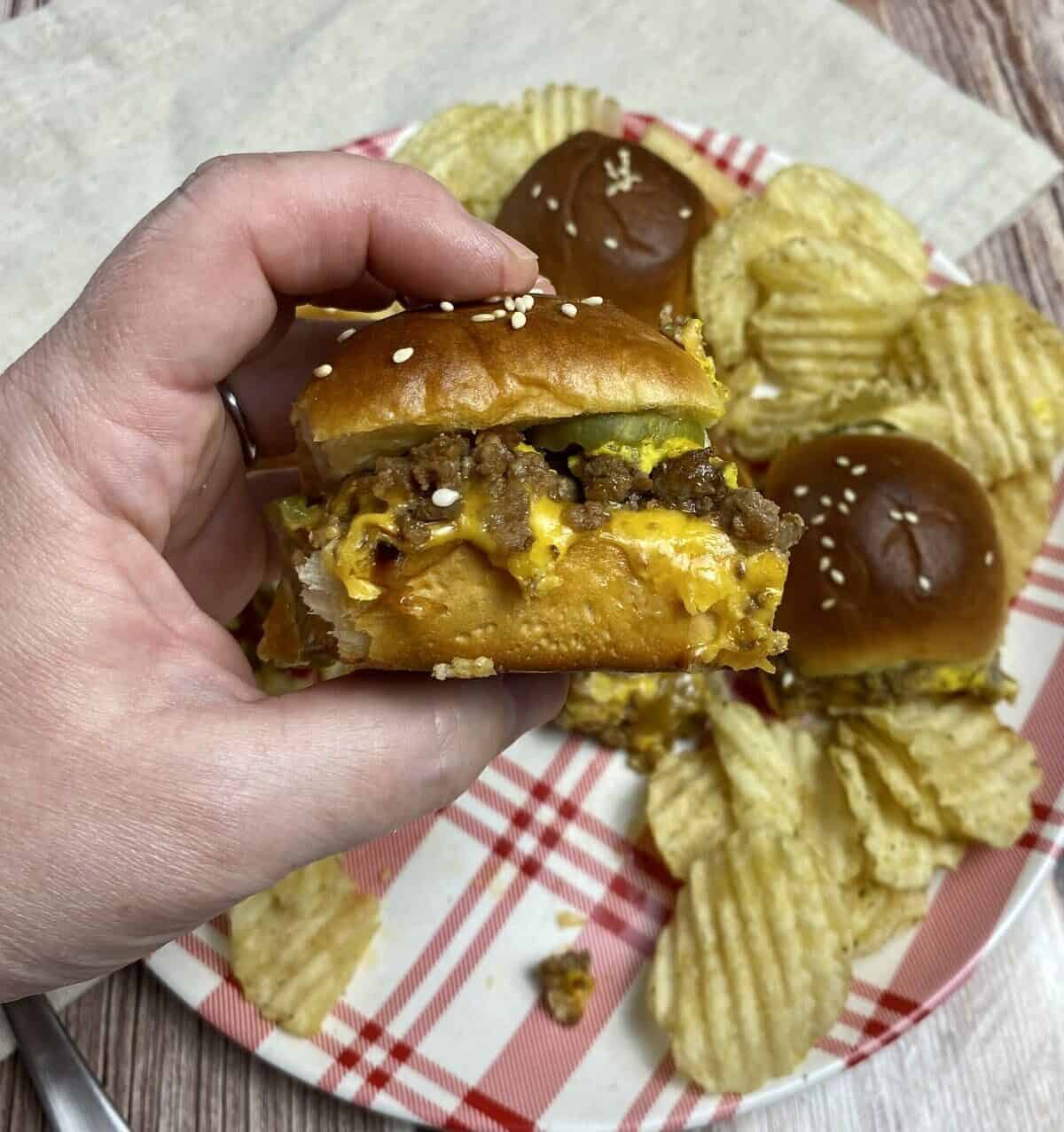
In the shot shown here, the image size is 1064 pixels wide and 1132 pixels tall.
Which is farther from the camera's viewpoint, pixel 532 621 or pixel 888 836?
pixel 888 836

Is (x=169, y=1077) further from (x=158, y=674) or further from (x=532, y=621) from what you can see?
(x=532, y=621)

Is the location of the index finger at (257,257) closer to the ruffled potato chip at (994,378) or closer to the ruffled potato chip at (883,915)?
the ruffled potato chip at (994,378)

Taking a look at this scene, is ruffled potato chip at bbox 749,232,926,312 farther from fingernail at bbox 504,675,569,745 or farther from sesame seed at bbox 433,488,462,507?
sesame seed at bbox 433,488,462,507

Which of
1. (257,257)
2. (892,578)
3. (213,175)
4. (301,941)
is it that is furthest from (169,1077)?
(892,578)

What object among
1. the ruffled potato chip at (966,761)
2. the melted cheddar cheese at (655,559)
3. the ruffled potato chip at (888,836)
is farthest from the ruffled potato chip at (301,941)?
the ruffled potato chip at (966,761)

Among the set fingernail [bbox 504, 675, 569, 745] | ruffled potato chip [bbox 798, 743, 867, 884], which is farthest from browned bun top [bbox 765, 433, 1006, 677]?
fingernail [bbox 504, 675, 569, 745]
